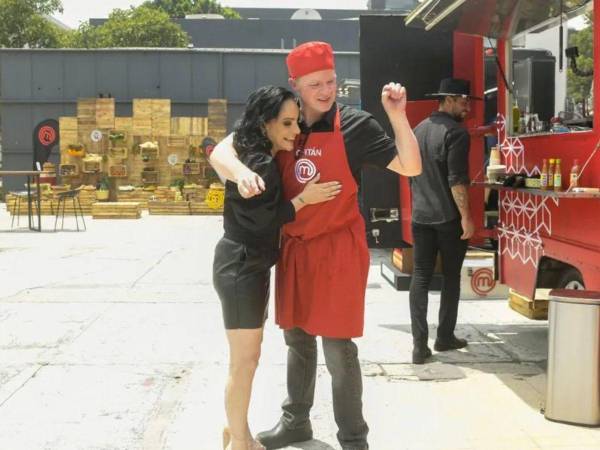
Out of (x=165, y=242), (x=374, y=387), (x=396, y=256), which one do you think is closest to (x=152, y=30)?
(x=165, y=242)

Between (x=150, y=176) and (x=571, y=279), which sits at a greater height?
(x=150, y=176)

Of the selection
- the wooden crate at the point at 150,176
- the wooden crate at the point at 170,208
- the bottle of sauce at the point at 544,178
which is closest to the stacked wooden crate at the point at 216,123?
the wooden crate at the point at 150,176

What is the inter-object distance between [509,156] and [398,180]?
5.46ft

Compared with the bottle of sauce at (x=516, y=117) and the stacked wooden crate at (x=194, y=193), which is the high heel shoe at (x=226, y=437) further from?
the stacked wooden crate at (x=194, y=193)

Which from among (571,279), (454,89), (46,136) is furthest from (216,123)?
(571,279)

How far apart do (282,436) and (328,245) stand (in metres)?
1.12

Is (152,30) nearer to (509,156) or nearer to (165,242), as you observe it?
(165,242)

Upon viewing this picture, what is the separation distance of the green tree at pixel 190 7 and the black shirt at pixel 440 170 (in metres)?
66.1

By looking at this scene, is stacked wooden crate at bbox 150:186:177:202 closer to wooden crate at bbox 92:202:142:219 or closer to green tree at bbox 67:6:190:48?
wooden crate at bbox 92:202:142:219

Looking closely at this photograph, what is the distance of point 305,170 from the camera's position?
3.68 m

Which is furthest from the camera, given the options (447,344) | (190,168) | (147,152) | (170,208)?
(147,152)

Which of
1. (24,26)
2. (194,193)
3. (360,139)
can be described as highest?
(24,26)

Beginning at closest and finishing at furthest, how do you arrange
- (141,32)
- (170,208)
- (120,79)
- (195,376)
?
(195,376)
(170,208)
(120,79)
(141,32)

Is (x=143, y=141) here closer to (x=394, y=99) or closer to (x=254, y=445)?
(x=254, y=445)
